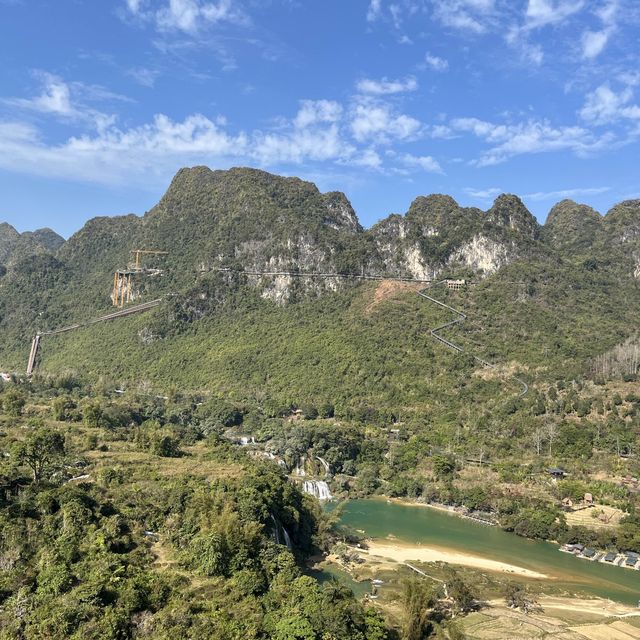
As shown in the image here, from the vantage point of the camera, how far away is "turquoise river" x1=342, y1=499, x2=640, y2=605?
3369 centimetres

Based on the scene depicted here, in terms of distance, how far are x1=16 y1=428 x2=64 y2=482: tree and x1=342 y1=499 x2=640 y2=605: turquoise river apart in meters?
20.9

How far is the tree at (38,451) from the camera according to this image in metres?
30.7

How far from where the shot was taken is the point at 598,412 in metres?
56.8

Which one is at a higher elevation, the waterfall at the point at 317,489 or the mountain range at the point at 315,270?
the mountain range at the point at 315,270

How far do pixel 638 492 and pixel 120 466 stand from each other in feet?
125

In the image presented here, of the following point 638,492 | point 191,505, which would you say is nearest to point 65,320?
point 191,505

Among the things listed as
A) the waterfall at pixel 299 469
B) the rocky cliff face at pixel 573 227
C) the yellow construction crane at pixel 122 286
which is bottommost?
the waterfall at pixel 299 469

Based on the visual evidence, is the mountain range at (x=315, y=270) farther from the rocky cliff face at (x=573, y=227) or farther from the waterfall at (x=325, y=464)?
the waterfall at (x=325, y=464)

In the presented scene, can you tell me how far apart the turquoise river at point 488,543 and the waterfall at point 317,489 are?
2127mm

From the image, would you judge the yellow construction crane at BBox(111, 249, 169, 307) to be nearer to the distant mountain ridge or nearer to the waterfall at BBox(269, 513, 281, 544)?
the distant mountain ridge

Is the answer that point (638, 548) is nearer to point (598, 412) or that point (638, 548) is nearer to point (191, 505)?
point (598, 412)

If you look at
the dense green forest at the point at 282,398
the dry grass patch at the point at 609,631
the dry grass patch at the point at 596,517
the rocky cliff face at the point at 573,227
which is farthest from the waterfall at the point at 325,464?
the rocky cliff face at the point at 573,227

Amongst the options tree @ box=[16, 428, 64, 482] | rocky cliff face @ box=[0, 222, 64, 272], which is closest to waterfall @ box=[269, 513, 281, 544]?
tree @ box=[16, 428, 64, 482]

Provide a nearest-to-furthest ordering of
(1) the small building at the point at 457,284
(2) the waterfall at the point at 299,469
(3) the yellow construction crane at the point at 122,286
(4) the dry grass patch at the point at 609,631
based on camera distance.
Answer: (4) the dry grass patch at the point at 609,631, (2) the waterfall at the point at 299,469, (1) the small building at the point at 457,284, (3) the yellow construction crane at the point at 122,286
